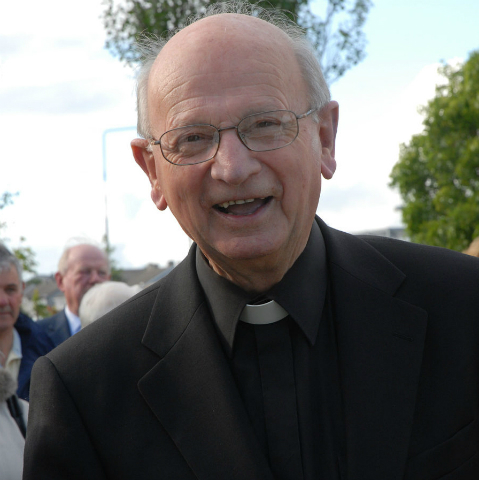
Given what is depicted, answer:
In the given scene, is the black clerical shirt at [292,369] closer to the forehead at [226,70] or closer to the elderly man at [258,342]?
the elderly man at [258,342]

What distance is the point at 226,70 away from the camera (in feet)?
7.25

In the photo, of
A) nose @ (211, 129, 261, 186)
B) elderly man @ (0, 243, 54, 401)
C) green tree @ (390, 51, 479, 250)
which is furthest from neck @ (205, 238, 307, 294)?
green tree @ (390, 51, 479, 250)

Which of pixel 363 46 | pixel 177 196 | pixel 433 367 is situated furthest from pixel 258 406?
pixel 363 46

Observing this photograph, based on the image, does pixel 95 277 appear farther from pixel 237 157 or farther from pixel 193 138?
pixel 237 157

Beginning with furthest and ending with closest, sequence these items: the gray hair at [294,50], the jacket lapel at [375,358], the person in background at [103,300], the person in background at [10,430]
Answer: the person in background at [103,300], the person in background at [10,430], the gray hair at [294,50], the jacket lapel at [375,358]

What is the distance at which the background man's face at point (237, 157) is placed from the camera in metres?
2.18

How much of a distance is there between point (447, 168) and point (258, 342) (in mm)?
35700

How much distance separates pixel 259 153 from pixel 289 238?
289 mm

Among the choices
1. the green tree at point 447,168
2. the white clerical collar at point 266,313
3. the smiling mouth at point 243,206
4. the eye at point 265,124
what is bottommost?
the white clerical collar at point 266,313

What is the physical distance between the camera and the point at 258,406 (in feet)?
7.32

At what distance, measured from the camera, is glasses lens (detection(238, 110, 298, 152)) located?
2.19m

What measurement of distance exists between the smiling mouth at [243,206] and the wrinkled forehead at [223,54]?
0.37m

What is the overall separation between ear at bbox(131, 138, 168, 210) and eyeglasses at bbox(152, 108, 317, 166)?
272mm

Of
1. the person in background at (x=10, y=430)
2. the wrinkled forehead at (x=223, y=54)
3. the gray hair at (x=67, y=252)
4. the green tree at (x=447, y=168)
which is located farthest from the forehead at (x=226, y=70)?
the green tree at (x=447, y=168)
